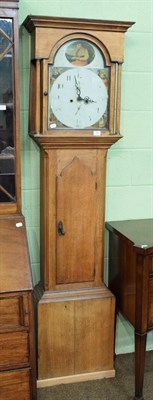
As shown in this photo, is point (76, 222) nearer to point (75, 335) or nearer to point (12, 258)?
point (12, 258)

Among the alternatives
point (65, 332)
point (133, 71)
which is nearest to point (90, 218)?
point (65, 332)

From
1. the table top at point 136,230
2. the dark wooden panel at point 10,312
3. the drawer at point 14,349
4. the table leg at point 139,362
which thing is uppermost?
the table top at point 136,230

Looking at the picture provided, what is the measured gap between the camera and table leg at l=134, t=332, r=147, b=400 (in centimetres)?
210

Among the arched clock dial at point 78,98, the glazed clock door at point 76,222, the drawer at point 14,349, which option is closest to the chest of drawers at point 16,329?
the drawer at point 14,349

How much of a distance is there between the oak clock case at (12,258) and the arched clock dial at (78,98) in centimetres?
23

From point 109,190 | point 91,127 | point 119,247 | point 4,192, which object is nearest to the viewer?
point 4,192

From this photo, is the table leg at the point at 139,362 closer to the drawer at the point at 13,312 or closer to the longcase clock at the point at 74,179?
the longcase clock at the point at 74,179

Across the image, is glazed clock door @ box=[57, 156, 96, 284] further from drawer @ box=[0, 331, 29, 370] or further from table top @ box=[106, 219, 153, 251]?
drawer @ box=[0, 331, 29, 370]

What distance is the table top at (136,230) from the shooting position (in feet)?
6.67

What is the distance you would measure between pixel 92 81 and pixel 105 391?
5.14 feet

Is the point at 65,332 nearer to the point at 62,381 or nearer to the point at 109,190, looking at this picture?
the point at 62,381

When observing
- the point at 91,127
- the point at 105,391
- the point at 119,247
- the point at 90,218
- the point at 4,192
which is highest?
the point at 91,127

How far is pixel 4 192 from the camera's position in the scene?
6.58ft

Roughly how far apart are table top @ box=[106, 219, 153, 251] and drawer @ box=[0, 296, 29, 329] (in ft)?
1.91
